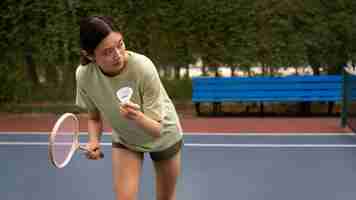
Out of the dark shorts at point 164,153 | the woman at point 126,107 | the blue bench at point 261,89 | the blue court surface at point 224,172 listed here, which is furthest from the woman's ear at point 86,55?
the blue bench at point 261,89

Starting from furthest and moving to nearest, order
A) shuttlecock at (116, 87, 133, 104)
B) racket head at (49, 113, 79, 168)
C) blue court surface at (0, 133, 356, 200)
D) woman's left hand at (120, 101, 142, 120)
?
blue court surface at (0, 133, 356, 200)
racket head at (49, 113, 79, 168)
shuttlecock at (116, 87, 133, 104)
woman's left hand at (120, 101, 142, 120)

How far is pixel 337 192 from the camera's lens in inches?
Answer: 197

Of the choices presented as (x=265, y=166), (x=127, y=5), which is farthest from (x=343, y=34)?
(x=265, y=166)

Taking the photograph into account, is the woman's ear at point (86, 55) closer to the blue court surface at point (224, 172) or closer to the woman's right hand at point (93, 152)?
the woman's right hand at point (93, 152)

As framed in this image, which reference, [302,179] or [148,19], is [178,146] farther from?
[148,19]

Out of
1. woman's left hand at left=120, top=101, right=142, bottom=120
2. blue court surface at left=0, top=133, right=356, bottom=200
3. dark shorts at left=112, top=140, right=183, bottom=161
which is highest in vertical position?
woman's left hand at left=120, top=101, right=142, bottom=120

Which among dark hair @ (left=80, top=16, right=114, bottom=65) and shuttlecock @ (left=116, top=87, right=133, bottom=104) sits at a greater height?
dark hair @ (left=80, top=16, right=114, bottom=65)

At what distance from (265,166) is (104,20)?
4.05 m

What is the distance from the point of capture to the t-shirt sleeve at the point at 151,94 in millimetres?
2627

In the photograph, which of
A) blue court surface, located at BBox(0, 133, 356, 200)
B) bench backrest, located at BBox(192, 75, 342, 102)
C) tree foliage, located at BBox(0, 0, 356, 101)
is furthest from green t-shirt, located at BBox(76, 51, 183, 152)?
tree foliage, located at BBox(0, 0, 356, 101)

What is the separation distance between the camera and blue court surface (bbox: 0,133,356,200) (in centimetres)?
503

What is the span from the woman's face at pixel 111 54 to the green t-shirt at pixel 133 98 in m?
0.07

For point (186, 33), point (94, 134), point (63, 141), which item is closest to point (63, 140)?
point (63, 141)

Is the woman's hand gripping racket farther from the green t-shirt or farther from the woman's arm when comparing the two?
the green t-shirt
